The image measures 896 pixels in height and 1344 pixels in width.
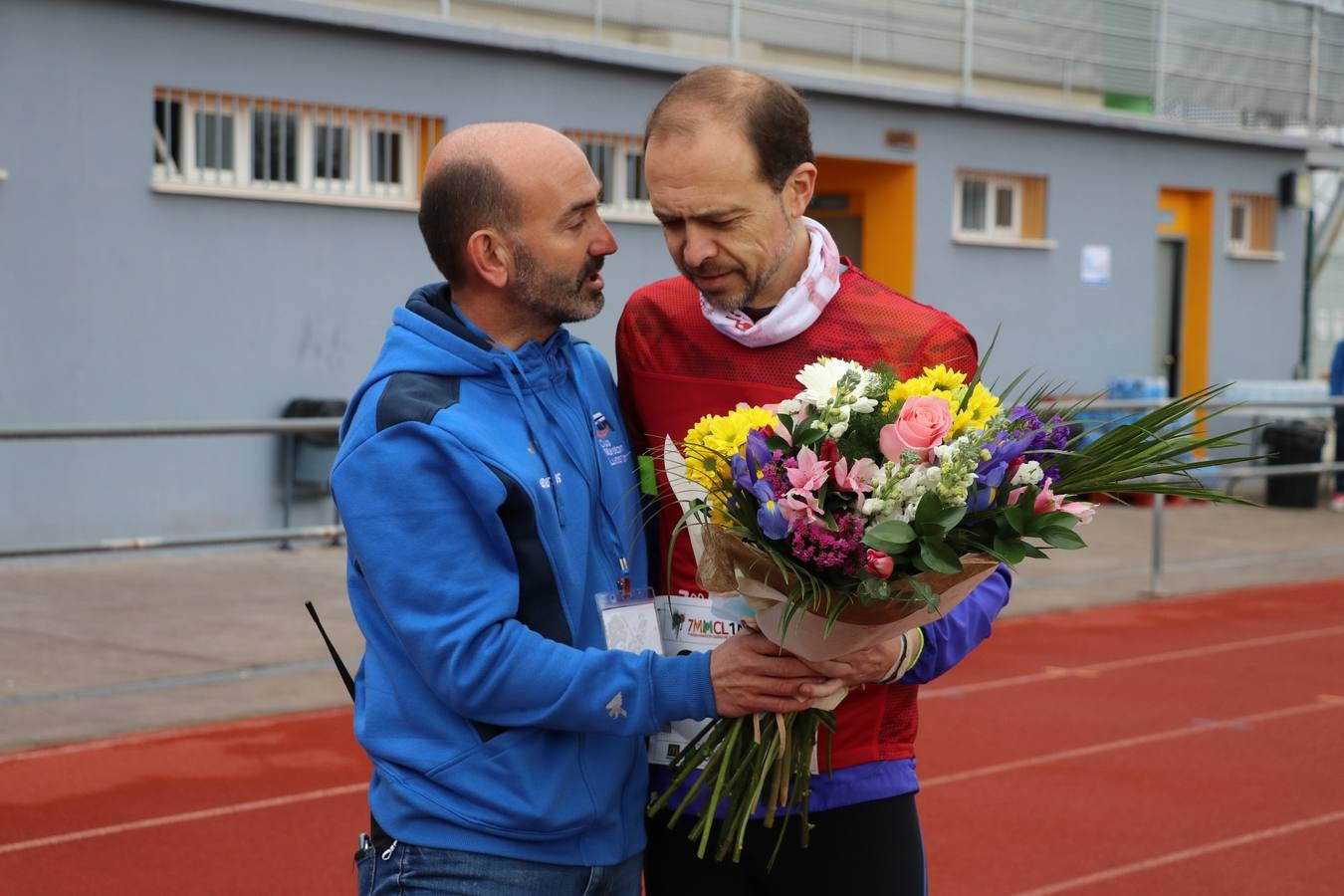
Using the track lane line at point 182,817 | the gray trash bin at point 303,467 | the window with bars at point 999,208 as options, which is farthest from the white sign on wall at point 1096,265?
the track lane line at point 182,817

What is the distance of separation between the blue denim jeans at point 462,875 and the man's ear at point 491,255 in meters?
0.89

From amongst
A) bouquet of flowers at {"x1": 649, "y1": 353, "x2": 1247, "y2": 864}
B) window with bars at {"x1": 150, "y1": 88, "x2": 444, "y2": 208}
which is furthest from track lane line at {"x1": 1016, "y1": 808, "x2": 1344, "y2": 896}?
window with bars at {"x1": 150, "y1": 88, "x2": 444, "y2": 208}

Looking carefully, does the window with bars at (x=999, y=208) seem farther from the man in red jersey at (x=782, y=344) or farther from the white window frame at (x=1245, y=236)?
the man in red jersey at (x=782, y=344)

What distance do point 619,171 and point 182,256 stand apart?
4450mm

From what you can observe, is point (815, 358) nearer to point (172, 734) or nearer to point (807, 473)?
point (807, 473)

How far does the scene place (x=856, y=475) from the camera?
228cm

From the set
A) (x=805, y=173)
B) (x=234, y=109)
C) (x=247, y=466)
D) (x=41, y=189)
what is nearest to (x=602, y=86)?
(x=234, y=109)

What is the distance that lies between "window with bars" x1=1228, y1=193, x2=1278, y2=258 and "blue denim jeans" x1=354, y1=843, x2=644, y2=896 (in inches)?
816

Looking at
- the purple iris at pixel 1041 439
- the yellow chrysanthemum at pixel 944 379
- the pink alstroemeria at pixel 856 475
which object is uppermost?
the yellow chrysanthemum at pixel 944 379

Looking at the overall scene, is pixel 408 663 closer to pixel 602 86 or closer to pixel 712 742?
pixel 712 742

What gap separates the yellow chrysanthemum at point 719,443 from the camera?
237 cm

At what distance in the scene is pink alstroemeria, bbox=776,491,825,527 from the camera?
7.32ft

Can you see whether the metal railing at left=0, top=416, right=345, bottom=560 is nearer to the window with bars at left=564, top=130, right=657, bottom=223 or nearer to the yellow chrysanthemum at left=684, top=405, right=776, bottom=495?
the yellow chrysanthemum at left=684, top=405, right=776, bottom=495

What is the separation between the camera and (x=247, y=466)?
31.9 ft
